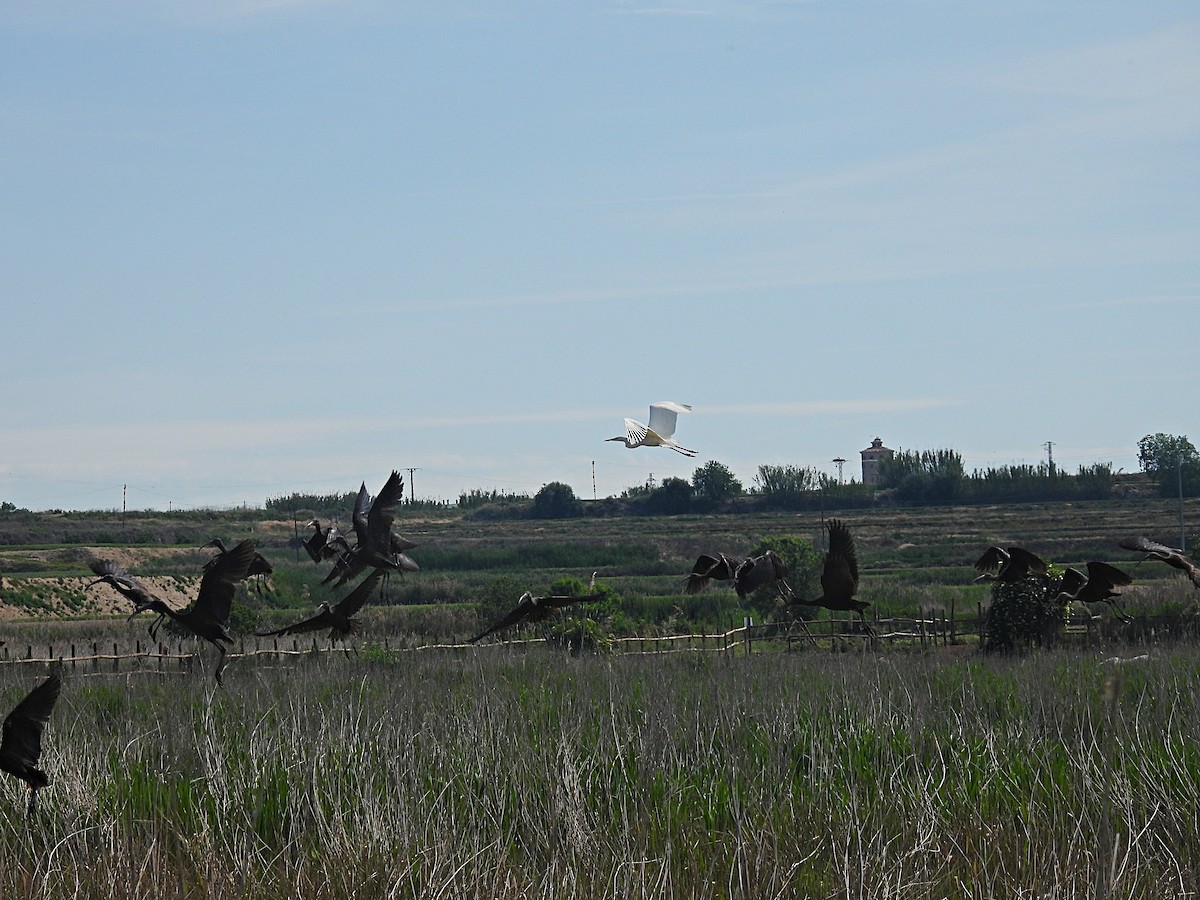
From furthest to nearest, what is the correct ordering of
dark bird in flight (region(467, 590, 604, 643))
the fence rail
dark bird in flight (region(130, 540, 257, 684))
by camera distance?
1. the fence rail
2. dark bird in flight (region(467, 590, 604, 643))
3. dark bird in flight (region(130, 540, 257, 684))

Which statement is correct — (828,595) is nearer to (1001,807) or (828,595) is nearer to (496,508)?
(1001,807)

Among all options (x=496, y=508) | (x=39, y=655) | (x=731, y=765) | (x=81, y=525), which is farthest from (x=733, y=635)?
(x=496, y=508)

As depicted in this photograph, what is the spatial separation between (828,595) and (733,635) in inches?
647

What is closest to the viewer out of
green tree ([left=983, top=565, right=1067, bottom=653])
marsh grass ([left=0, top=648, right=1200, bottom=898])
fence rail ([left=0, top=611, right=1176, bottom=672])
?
marsh grass ([left=0, top=648, right=1200, bottom=898])

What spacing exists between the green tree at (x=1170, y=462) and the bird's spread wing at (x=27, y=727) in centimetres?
7056

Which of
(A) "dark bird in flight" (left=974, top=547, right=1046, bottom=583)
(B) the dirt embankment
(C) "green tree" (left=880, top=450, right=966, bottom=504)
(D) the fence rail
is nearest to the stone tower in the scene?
(C) "green tree" (left=880, top=450, right=966, bottom=504)

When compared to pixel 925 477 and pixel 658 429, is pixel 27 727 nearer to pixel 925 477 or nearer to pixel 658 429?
pixel 658 429

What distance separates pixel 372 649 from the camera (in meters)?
21.4

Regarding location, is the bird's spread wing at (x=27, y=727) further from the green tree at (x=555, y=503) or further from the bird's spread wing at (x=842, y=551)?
the green tree at (x=555, y=503)

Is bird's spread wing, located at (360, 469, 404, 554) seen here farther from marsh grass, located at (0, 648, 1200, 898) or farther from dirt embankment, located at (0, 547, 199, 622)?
dirt embankment, located at (0, 547, 199, 622)

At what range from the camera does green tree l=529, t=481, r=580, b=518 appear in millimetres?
81062

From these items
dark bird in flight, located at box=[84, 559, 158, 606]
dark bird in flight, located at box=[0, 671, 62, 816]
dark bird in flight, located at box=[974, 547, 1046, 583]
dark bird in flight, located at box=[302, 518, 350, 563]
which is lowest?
dark bird in flight, located at box=[0, 671, 62, 816]

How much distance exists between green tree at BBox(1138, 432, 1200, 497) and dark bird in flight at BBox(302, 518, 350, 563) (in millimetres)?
66439

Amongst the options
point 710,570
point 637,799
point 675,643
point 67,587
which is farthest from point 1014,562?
point 67,587
